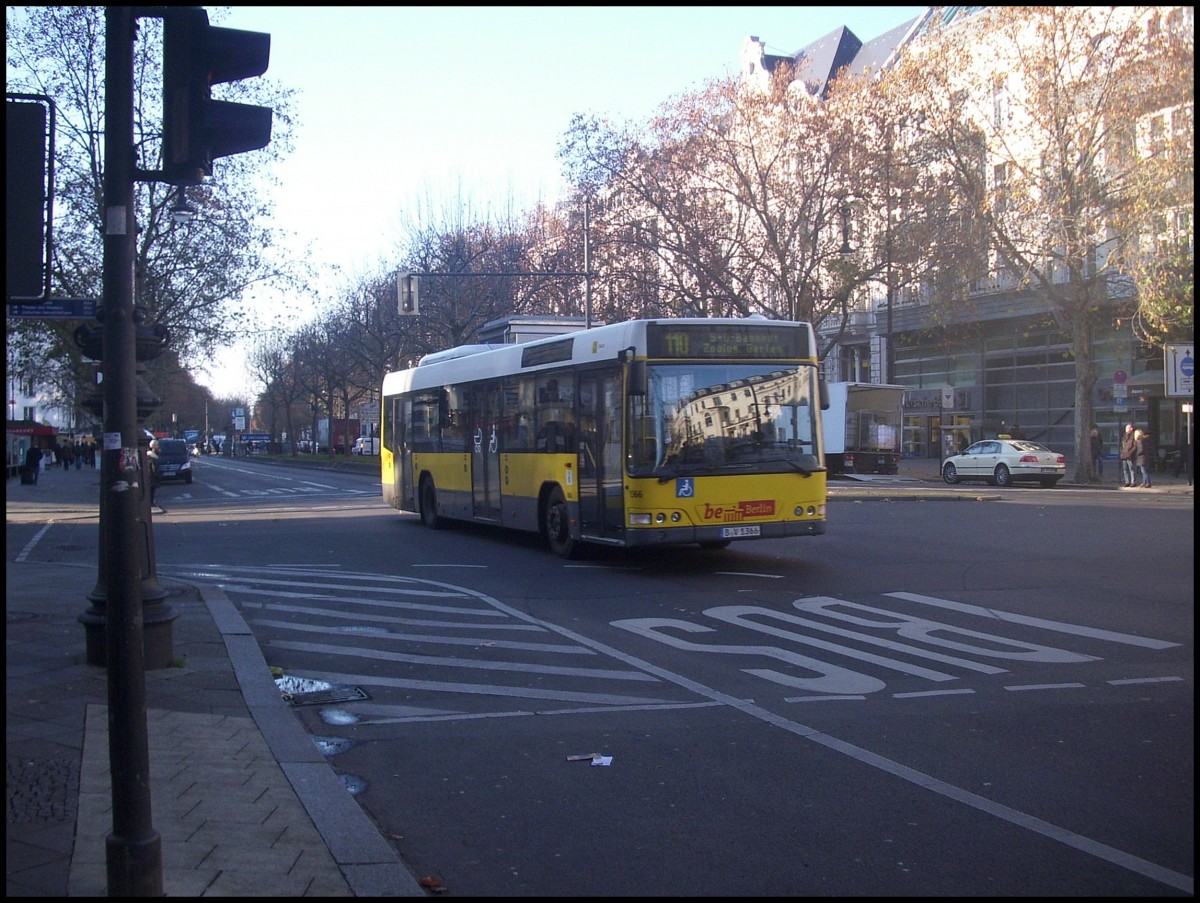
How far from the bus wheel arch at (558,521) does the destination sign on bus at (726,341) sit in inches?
113

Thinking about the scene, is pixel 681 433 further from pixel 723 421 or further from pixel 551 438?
pixel 551 438

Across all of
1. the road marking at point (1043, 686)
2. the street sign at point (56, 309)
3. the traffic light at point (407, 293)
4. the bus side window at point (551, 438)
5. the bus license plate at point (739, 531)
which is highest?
the traffic light at point (407, 293)

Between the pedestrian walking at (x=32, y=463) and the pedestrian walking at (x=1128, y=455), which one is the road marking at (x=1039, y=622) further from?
the pedestrian walking at (x=32, y=463)

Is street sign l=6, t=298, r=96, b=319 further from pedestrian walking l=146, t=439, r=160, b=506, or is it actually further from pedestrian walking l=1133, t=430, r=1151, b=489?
pedestrian walking l=1133, t=430, r=1151, b=489

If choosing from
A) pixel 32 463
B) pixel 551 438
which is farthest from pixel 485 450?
pixel 32 463

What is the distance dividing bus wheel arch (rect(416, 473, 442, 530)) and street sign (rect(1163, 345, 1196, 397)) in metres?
21.4

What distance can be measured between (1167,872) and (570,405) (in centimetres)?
1145

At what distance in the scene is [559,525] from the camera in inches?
635

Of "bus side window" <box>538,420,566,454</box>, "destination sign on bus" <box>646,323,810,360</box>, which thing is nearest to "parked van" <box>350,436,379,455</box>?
"bus side window" <box>538,420,566,454</box>

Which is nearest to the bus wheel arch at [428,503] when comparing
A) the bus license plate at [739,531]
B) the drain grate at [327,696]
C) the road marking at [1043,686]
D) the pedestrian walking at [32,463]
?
the bus license plate at [739,531]

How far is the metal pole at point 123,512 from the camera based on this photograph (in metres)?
4.00

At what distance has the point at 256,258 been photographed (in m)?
39.6

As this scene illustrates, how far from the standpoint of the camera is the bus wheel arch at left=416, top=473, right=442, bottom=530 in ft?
71.2

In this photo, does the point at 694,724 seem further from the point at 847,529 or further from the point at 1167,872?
the point at 847,529
